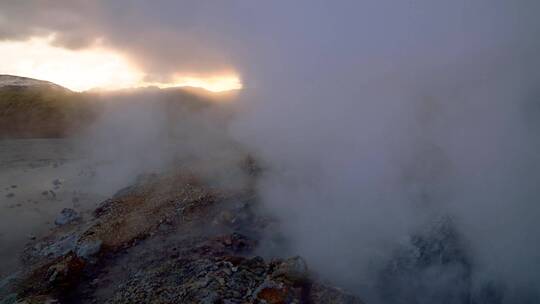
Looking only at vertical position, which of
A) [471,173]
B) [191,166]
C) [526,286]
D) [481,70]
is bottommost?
[526,286]

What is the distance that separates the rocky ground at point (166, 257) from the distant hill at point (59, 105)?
11.2 m

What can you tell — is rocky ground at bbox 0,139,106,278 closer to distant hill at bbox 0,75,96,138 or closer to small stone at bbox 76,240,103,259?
small stone at bbox 76,240,103,259

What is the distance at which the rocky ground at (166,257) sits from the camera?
4.96 meters

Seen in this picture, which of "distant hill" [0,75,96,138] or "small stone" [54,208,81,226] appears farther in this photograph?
"distant hill" [0,75,96,138]

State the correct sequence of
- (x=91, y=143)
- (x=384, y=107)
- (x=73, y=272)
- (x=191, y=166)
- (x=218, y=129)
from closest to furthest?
1. (x=73, y=272)
2. (x=384, y=107)
3. (x=191, y=166)
4. (x=218, y=129)
5. (x=91, y=143)

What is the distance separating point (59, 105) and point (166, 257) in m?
23.4

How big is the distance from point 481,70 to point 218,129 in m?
9.73

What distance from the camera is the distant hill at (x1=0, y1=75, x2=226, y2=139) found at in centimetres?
2075

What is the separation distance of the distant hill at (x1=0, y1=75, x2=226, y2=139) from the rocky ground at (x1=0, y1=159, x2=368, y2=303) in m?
11.2

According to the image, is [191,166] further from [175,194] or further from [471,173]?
[471,173]

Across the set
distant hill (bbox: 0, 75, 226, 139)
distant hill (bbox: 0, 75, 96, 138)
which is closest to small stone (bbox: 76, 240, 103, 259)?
distant hill (bbox: 0, 75, 226, 139)

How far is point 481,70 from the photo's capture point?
732 cm

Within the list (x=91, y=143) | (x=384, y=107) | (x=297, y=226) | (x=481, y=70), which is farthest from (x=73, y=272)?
(x=91, y=143)

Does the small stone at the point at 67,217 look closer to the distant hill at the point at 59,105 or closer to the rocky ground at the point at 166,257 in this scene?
the rocky ground at the point at 166,257
